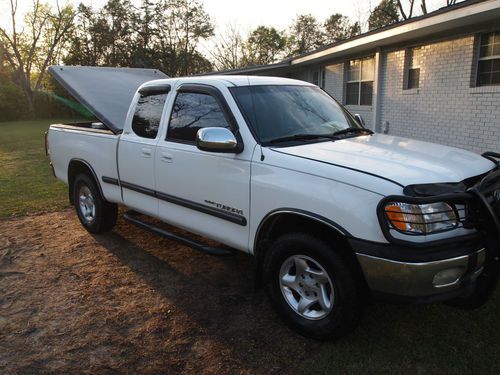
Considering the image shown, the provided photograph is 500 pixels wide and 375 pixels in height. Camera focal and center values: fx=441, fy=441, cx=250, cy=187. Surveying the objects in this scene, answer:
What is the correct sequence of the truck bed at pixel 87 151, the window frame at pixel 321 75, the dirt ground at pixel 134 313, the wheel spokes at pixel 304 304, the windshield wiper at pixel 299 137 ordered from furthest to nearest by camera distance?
the window frame at pixel 321 75
the truck bed at pixel 87 151
the windshield wiper at pixel 299 137
the wheel spokes at pixel 304 304
the dirt ground at pixel 134 313

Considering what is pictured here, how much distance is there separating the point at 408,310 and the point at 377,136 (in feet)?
5.14

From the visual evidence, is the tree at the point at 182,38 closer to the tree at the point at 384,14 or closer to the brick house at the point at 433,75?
the tree at the point at 384,14

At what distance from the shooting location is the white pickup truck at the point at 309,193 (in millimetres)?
2662

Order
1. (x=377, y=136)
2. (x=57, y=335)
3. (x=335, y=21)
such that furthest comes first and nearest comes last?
(x=335, y=21), (x=377, y=136), (x=57, y=335)

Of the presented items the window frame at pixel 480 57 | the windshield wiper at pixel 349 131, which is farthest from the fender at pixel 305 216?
the window frame at pixel 480 57

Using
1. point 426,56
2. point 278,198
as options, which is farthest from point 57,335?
point 426,56

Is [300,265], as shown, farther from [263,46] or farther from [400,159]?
Answer: [263,46]

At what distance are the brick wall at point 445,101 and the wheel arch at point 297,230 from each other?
7.15 meters

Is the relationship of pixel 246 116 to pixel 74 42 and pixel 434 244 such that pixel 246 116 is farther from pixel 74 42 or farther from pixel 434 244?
pixel 74 42

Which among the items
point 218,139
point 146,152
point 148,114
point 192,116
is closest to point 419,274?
point 218,139

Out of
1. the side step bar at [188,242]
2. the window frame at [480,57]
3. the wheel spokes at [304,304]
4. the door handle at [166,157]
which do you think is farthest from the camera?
the window frame at [480,57]

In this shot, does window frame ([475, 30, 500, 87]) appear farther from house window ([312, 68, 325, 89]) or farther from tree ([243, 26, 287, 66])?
tree ([243, 26, 287, 66])

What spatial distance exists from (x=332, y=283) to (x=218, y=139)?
136 centimetres

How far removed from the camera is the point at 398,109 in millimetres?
11578
